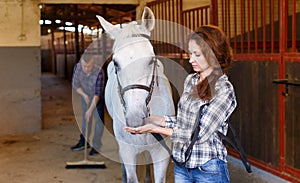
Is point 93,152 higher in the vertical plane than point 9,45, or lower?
lower

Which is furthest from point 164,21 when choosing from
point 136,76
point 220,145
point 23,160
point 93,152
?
point 220,145

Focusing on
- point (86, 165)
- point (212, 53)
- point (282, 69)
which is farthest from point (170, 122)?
point (86, 165)

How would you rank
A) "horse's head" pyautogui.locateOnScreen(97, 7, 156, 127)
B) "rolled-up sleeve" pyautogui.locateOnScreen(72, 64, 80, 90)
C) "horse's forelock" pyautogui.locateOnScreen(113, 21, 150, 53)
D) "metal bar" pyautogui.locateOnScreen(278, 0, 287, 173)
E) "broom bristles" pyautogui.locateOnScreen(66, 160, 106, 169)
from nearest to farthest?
"horse's head" pyautogui.locateOnScreen(97, 7, 156, 127) → "horse's forelock" pyautogui.locateOnScreen(113, 21, 150, 53) → "metal bar" pyautogui.locateOnScreen(278, 0, 287, 173) → "broom bristles" pyautogui.locateOnScreen(66, 160, 106, 169) → "rolled-up sleeve" pyautogui.locateOnScreen(72, 64, 80, 90)

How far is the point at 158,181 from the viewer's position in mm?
2637

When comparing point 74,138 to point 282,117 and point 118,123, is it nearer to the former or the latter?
point 118,123

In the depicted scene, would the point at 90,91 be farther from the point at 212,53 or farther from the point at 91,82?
the point at 212,53

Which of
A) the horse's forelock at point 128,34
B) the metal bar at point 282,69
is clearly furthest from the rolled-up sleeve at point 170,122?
the metal bar at point 282,69

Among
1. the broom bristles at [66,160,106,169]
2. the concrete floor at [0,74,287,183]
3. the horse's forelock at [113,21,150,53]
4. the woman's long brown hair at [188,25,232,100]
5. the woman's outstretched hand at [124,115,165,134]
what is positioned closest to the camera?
the woman's long brown hair at [188,25,232,100]

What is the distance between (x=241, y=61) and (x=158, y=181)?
1091 millimetres

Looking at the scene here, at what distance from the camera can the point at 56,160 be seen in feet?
14.7

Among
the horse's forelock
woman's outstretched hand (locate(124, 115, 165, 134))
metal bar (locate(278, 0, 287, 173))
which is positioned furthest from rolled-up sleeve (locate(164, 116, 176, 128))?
metal bar (locate(278, 0, 287, 173))

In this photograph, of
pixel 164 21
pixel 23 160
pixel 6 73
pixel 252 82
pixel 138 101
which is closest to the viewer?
pixel 138 101

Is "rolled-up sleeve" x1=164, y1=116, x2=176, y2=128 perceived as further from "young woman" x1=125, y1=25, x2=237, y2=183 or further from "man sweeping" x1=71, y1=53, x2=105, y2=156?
"man sweeping" x1=71, y1=53, x2=105, y2=156

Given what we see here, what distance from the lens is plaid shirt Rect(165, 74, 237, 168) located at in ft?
5.34
